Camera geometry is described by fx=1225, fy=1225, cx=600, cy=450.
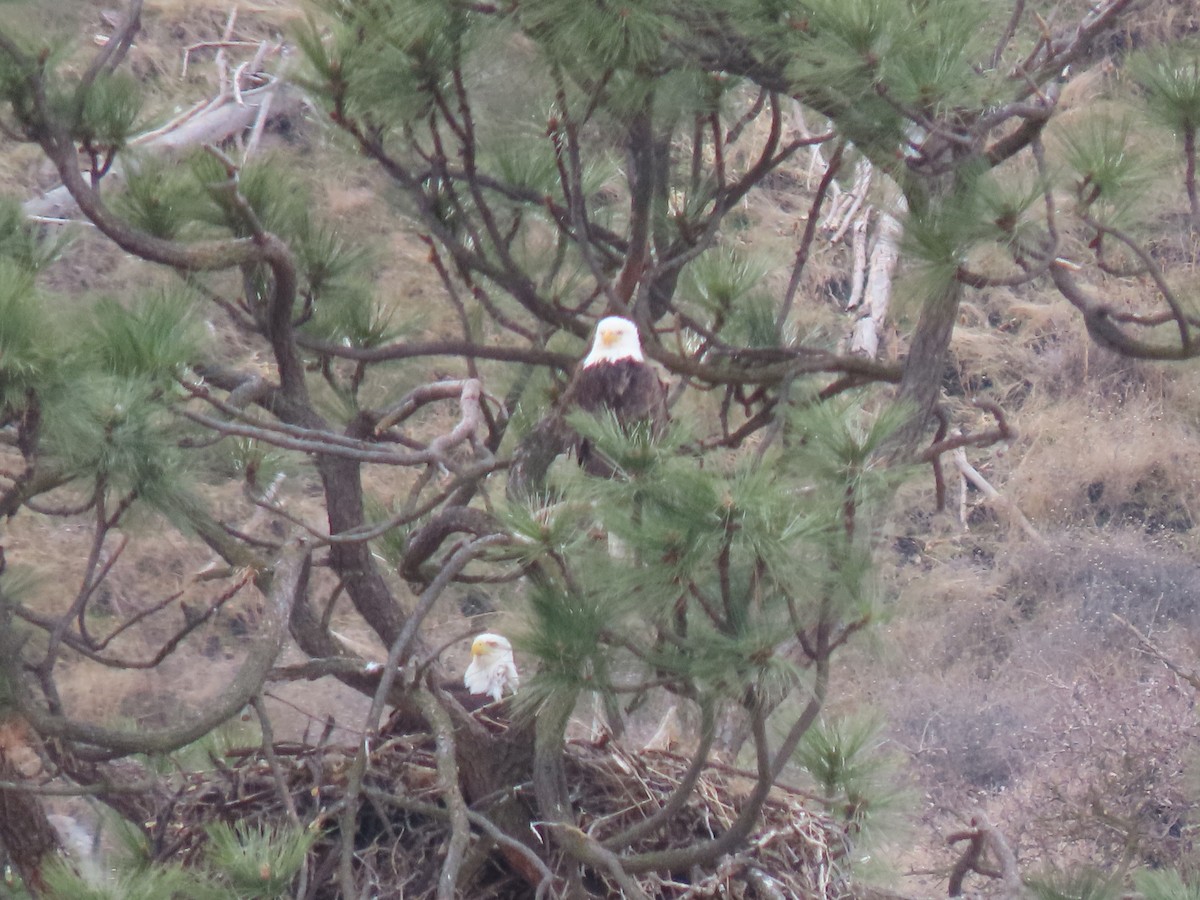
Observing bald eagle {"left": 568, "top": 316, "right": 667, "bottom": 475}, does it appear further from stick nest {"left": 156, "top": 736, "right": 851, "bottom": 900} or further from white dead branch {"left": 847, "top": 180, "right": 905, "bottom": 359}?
white dead branch {"left": 847, "top": 180, "right": 905, "bottom": 359}

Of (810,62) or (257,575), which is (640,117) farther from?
(257,575)

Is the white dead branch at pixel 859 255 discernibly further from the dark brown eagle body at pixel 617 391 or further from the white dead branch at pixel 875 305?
the dark brown eagle body at pixel 617 391

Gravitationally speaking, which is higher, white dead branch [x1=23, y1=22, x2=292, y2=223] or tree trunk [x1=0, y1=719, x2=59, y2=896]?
white dead branch [x1=23, y1=22, x2=292, y2=223]

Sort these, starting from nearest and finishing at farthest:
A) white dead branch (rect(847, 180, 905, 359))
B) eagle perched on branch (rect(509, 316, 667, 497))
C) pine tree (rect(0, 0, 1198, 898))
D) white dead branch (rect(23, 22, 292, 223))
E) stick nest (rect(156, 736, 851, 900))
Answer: pine tree (rect(0, 0, 1198, 898))
stick nest (rect(156, 736, 851, 900))
eagle perched on branch (rect(509, 316, 667, 497))
white dead branch (rect(23, 22, 292, 223))
white dead branch (rect(847, 180, 905, 359))

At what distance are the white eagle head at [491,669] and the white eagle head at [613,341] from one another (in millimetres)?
322

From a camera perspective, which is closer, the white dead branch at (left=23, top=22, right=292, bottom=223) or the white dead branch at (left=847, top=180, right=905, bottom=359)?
the white dead branch at (left=23, top=22, right=292, bottom=223)

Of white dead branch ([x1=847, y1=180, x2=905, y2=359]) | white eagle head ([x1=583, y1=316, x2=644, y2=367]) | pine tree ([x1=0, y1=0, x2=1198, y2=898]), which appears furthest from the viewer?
white dead branch ([x1=847, y1=180, x2=905, y2=359])

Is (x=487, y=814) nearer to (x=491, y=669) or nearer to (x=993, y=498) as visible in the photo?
(x=491, y=669)

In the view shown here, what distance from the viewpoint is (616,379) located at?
134cm

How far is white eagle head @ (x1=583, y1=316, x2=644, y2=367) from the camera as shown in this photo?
130 centimetres

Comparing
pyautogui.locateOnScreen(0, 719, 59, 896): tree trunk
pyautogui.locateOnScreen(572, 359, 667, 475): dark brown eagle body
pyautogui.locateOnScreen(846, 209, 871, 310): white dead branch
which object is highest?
pyautogui.locateOnScreen(572, 359, 667, 475): dark brown eagle body

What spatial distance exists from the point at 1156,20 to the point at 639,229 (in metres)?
3.78

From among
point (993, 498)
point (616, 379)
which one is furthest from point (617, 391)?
point (993, 498)

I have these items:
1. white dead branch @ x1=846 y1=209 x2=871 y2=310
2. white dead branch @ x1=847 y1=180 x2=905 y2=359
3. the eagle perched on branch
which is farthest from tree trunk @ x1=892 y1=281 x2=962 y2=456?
white dead branch @ x1=846 y1=209 x2=871 y2=310
